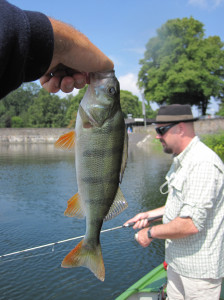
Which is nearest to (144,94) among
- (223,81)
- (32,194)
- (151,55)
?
(151,55)

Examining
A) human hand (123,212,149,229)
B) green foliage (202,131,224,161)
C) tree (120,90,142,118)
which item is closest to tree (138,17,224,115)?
green foliage (202,131,224,161)

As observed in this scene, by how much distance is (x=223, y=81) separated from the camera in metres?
45.3

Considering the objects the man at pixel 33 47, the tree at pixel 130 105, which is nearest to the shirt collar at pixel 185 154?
the man at pixel 33 47

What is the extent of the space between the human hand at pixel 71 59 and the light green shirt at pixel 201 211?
1.64 meters

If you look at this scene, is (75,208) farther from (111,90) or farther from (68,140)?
(111,90)

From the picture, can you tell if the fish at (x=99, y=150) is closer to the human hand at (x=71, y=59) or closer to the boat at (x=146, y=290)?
the human hand at (x=71, y=59)

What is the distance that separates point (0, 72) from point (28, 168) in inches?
1014

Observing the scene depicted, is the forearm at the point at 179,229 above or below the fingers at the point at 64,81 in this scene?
below

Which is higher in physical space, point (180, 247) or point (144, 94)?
point (144, 94)

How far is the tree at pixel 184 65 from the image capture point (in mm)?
44844

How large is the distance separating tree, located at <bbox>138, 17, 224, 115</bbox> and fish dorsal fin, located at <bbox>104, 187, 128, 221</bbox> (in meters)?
43.6

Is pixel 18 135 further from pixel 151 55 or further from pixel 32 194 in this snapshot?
pixel 32 194

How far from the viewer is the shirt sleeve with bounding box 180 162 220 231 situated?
3150 millimetres

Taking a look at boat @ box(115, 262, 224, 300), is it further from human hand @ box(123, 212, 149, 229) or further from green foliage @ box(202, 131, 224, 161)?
green foliage @ box(202, 131, 224, 161)
